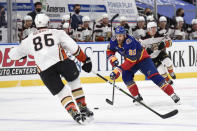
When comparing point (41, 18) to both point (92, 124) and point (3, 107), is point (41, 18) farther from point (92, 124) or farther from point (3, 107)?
point (3, 107)

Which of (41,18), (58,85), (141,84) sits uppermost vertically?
(41,18)

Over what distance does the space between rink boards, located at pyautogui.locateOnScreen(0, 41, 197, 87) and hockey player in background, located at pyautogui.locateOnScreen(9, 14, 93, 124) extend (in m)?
4.28

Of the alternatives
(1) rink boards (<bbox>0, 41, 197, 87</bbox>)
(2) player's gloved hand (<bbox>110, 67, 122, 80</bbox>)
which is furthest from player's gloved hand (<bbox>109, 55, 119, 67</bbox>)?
(1) rink boards (<bbox>0, 41, 197, 87</bbox>)

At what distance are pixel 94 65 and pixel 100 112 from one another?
4.07 m

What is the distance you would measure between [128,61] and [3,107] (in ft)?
6.12

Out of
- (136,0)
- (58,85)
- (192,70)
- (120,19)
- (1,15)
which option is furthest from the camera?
(136,0)

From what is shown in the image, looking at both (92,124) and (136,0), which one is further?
(136,0)

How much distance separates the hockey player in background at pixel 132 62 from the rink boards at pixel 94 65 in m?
3.27

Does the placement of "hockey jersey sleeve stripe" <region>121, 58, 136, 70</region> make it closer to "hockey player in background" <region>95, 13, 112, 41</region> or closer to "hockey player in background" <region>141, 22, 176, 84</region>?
"hockey player in background" <region>141, 22, 176, 84</region>

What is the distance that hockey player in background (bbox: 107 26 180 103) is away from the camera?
5.77 meters

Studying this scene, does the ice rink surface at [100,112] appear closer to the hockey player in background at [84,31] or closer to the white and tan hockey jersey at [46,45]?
the white and tan hockey jersey at [46,45]

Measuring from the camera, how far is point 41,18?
15.4 ft

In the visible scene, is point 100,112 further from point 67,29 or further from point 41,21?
point 67,29

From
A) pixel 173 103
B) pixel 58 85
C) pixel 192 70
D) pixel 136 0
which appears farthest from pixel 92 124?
pixel 136 0
